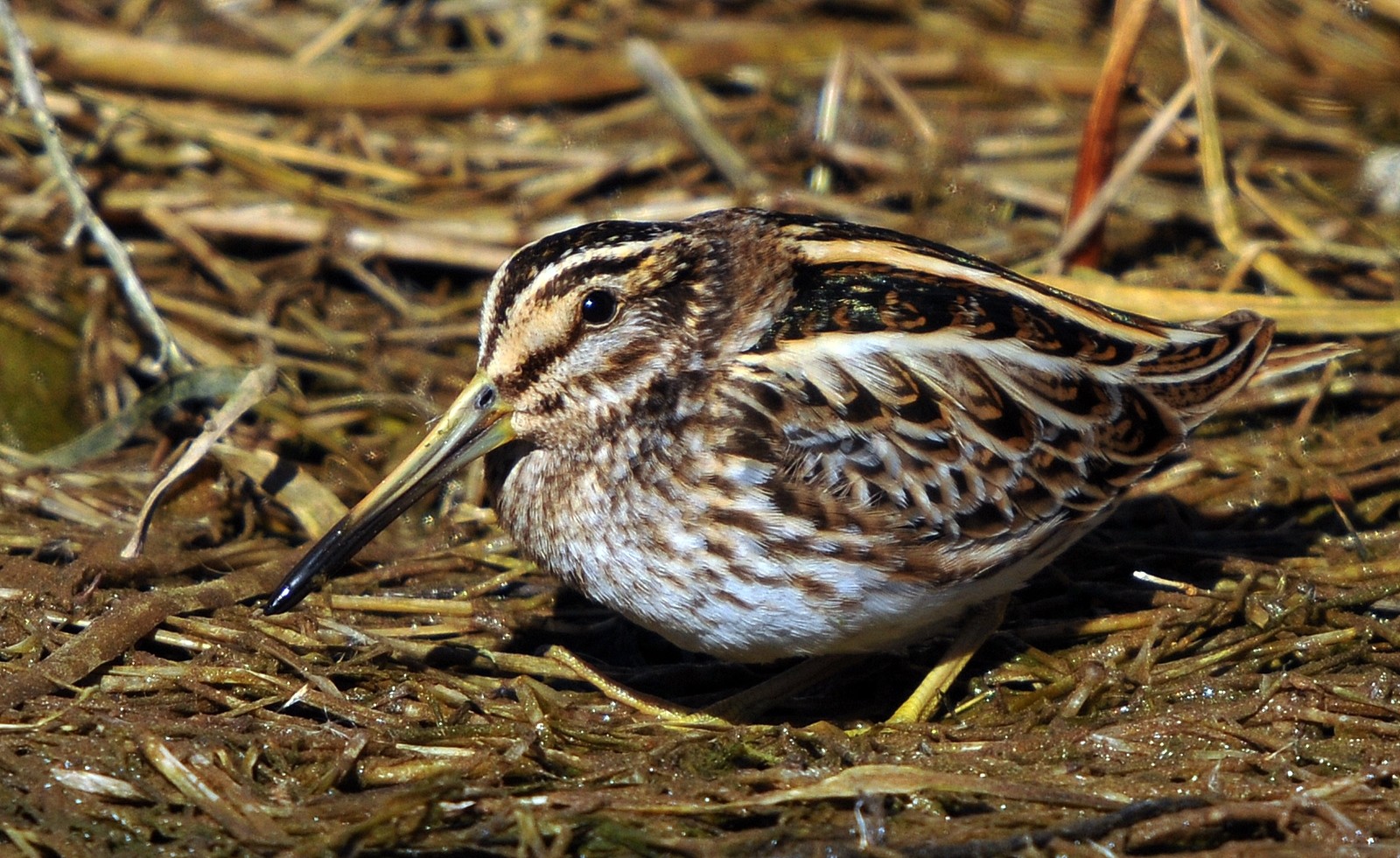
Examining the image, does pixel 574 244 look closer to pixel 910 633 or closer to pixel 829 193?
pixel 910 633

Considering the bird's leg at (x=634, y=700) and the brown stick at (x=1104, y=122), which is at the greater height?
the brown stick at (x=1104, y=122)

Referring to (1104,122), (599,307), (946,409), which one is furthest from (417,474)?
(1104,122)

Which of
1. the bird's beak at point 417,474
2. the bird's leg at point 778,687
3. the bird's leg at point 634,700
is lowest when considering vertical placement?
the bird's leg at point 778,687

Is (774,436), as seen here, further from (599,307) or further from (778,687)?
(778,687)

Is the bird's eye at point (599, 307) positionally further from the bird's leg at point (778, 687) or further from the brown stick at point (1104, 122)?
the brown stick at point (1104, 122)

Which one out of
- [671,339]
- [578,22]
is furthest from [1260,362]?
[578,22]

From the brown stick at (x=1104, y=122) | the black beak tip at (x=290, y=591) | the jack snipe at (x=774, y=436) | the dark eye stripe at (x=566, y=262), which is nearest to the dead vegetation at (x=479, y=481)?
the brown stick at (x=1104, y=122)

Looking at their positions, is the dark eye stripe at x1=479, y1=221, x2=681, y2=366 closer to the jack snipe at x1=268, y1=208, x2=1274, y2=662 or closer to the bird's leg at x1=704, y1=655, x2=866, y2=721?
the jack snipe at x1=268, y1=208, x2=1274, y2=662
